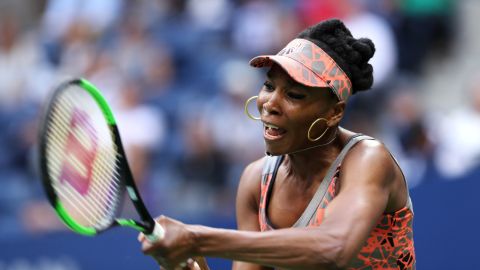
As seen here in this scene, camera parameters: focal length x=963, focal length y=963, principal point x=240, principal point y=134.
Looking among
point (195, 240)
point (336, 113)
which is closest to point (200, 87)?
point (336, 113)

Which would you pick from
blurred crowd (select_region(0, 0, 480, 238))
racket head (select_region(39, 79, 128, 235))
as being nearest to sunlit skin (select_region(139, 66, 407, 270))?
racket head (select_region(39, 79, 128, 235))

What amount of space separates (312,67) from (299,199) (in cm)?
60

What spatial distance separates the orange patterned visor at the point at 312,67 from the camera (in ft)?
12.2

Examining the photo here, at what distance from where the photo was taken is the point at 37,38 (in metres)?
9.96

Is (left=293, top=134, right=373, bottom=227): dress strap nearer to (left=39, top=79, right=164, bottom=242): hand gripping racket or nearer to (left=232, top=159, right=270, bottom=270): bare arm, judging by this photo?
(left=232, top=159, right=270, bottom=270): bare arm

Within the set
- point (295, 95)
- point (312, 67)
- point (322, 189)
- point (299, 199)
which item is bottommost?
point (299, 199)

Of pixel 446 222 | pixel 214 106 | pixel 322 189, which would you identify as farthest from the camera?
pixel 214 106

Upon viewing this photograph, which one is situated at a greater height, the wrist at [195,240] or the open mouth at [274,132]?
the open mouth at [274,132]

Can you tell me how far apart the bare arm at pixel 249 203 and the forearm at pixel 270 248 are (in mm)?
920

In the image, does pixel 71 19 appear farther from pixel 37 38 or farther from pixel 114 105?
pixel 114 105

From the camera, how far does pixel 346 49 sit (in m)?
3.83

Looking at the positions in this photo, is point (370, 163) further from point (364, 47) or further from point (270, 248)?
point (270, 248)

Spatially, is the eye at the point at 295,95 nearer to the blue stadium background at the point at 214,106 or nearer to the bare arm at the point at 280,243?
the bare arm at the point at 280,243

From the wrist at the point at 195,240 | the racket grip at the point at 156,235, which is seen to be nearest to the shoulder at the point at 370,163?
the wrist at the point at 195,240
